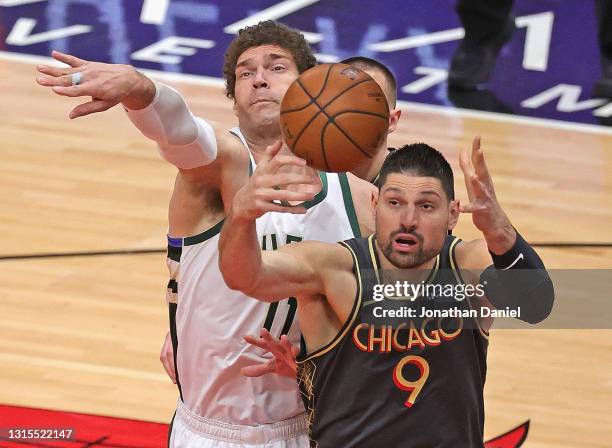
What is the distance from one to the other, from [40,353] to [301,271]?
11.2 ft

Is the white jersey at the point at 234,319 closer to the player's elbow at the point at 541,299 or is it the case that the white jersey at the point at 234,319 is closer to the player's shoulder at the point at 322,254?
the player's shoulder at the point at 322,254

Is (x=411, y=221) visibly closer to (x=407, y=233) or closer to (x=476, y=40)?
(x=407, y=233)

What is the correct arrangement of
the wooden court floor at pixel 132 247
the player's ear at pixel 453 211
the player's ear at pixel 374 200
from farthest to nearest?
the wooden court floor at pixel 132 247, the player's ear at pixel 374 200, the player's ear at pixel 453 211

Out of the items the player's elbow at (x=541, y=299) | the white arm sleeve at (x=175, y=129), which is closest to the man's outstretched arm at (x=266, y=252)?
the white arm sleeve at (x=175, y=129)

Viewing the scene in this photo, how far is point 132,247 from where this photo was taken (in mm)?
8781

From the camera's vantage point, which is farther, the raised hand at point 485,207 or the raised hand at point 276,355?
the raised hand at point 276,355

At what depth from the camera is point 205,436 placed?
16.8 feet

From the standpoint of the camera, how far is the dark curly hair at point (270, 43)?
524cm

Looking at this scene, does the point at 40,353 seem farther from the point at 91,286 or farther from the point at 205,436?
→ the point at 205,436

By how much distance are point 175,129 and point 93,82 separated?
480 mm

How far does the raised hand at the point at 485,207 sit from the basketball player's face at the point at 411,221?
256 millimetres

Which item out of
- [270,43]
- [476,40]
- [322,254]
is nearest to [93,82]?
[322,254]

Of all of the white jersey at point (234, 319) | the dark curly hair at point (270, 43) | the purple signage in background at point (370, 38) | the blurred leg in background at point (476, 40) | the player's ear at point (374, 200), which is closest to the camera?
the player's ear at point (374, 200)

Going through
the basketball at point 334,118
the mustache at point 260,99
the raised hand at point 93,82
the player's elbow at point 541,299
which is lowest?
the player's elbow at point 541,299
